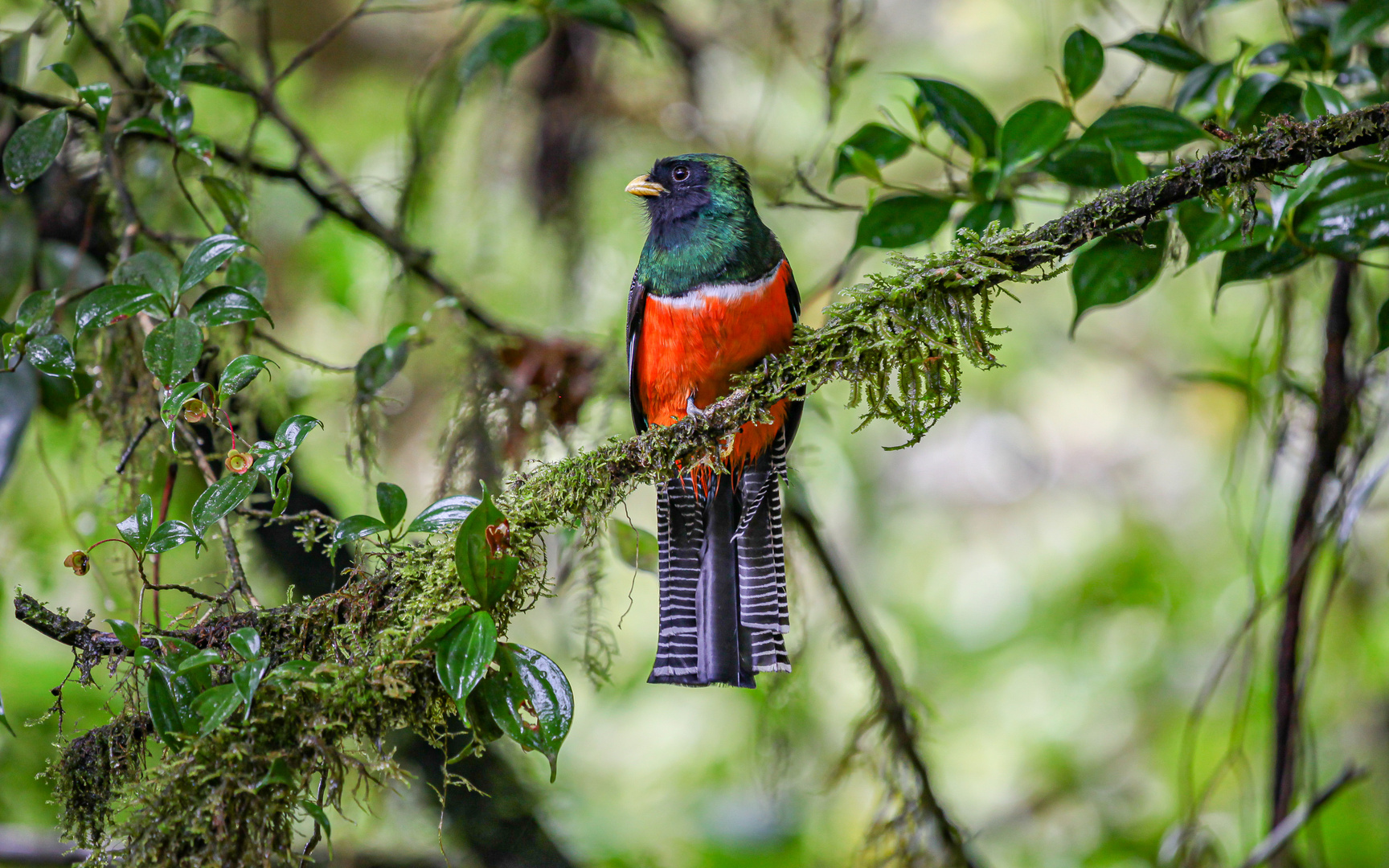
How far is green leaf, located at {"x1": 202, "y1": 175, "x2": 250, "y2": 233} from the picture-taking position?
6.02 feet

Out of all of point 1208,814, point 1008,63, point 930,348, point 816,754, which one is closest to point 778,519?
point 930,348

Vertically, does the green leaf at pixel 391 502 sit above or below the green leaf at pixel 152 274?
below

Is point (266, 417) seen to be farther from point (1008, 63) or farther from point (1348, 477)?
point (1008, 63)

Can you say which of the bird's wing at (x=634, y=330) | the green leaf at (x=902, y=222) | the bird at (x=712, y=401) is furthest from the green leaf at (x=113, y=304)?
the green leaf at (x=902, y=222)

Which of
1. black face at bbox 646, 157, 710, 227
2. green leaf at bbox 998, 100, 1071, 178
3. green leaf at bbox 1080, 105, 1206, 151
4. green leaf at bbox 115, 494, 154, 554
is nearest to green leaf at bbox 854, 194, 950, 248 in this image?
green leaf at bbox 998, 100, 1071, 178

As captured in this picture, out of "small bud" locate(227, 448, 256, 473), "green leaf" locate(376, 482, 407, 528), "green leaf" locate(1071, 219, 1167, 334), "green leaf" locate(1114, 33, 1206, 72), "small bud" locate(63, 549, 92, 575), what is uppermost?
"green leaf" locate(1114, 33, 1206, 72)

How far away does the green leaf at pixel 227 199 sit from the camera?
6.02ft

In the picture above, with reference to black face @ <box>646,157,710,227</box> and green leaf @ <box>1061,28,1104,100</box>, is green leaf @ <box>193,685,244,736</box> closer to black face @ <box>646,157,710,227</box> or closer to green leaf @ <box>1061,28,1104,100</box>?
black face @ <box>646,157,710,227</box>

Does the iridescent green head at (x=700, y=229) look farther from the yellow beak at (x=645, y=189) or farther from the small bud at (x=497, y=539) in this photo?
the small bud at (x=497, y=539)

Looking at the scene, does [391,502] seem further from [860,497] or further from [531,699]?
[860,497]

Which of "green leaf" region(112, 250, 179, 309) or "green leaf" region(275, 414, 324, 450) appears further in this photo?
"green leaf" region(112, 250, 179, 309)

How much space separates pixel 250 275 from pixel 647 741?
13.2 ft

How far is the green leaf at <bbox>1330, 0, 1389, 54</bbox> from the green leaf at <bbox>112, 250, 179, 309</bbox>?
219cm

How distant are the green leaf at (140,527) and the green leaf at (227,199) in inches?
25.0
